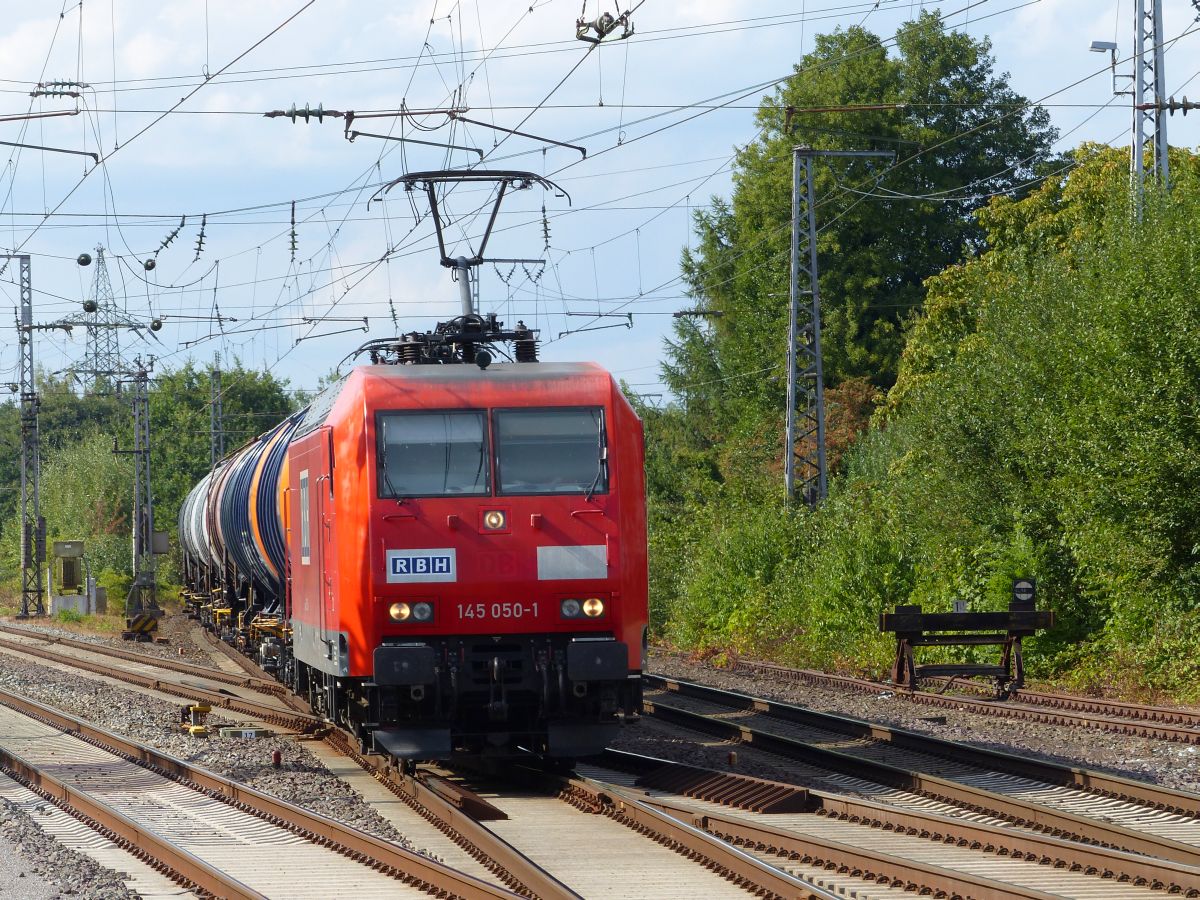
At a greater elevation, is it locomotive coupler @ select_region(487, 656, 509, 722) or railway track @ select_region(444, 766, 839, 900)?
locomotive coupler @ select_region(487, 656, 509, 722)

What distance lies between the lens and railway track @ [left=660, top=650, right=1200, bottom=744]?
14552 millimetres

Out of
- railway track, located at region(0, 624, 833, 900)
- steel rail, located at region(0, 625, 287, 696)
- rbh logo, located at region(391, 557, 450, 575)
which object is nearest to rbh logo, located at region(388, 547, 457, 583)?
rbh logo, located at region(391, 557, 450, 575)

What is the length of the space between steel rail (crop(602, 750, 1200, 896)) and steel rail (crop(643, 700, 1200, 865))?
182 mm

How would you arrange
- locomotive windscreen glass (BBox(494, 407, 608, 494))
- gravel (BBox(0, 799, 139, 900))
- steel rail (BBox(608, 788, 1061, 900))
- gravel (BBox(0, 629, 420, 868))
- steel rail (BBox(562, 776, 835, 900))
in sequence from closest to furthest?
steel rail (BBox(608, 788, 1061, 900)), steel rail (BBox(562, 776, 835, 900)), gravel (BBox(0, 799, 139, 900)), gravel (BBox(0, 629, 420, 868)), locomotive windscreen glass (BBox(494, 407, 608, 494))

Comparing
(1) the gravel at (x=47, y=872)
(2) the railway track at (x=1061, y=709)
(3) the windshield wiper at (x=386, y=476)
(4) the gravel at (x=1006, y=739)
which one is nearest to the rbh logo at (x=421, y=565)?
(3) the windshield wiper at (x=386, y=476)

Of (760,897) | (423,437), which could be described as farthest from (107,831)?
(760,897)

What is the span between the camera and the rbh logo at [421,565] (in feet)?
37.4

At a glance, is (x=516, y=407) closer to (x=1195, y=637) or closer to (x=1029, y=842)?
(x=1029, y=842)

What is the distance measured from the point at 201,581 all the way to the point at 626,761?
71.6 ft

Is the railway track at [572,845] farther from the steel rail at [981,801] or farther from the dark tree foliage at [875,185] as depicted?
the dark tree foliage at [875,185]

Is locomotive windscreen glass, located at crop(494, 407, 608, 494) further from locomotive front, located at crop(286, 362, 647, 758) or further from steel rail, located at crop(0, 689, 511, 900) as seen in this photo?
steel rail, located at crop(0, 689, 511, 900)

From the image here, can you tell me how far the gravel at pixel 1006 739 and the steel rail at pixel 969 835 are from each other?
1.04 meters

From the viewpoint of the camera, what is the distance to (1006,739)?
47.7 ft

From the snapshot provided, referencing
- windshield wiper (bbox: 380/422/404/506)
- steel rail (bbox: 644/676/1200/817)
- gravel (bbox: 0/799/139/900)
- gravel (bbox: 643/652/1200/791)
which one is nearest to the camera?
gravel (bbox: 0/799/139/900)
